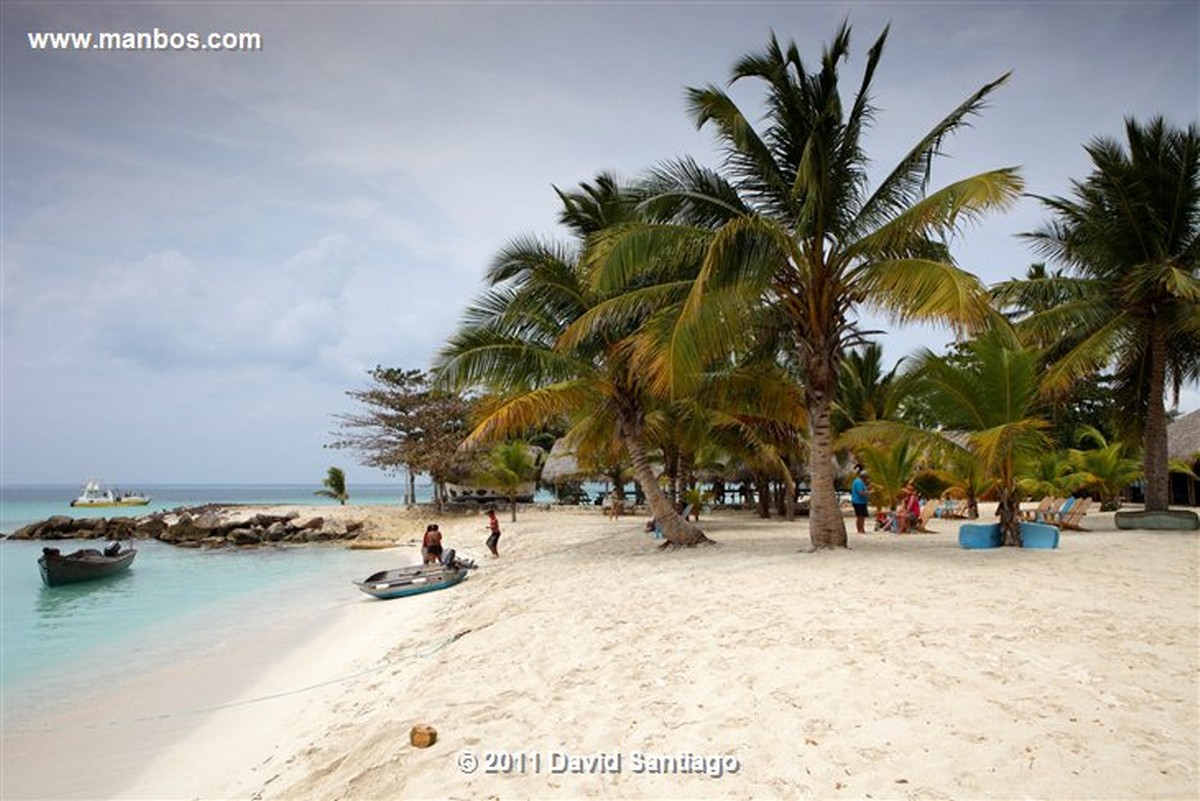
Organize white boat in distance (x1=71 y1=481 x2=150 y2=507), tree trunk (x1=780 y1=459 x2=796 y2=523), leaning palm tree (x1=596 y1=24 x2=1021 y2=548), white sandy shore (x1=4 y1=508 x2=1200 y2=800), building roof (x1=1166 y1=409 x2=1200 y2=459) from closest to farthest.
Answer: white sandy shore (x1=4 y1=508 x2=1200 y2=800) → leaning palm tree (x1=596 y1=24 x2=1021 y2=548) → tree trunk (x1=780 y1=459 x2=796 y2=523) → building roof (x1=1166 y1=409 x2=1200 y2=459) → white boat in distance (x1=71 y1=481 x2=150 y2=507)

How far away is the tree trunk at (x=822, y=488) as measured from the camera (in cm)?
985

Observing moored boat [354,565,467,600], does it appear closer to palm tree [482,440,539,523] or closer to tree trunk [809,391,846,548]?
tree trunk [809,391,846,548]

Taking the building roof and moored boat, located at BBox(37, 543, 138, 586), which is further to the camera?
the building roof

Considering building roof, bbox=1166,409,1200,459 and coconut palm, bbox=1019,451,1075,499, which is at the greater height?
building roof, bbox=1166,409,1200,459

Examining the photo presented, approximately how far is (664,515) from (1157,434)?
10.2m

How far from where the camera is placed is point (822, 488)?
9.95 metres

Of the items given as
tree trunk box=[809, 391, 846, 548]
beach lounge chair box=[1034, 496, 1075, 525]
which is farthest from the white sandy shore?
beach lounge chair box=[1034, 496, 1075, 525]

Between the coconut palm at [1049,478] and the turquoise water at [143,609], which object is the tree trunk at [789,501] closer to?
the coconut palm at [1049,478]

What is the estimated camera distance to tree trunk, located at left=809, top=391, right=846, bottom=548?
9.85m

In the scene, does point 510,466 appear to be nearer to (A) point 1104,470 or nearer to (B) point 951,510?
(B) point 951,510

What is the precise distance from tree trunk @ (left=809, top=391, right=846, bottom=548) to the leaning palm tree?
0.02 m

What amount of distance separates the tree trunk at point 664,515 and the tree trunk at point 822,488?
2.55m

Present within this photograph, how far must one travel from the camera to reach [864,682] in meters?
4.20

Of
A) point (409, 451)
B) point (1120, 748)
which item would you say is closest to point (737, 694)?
point (1120, 748)
